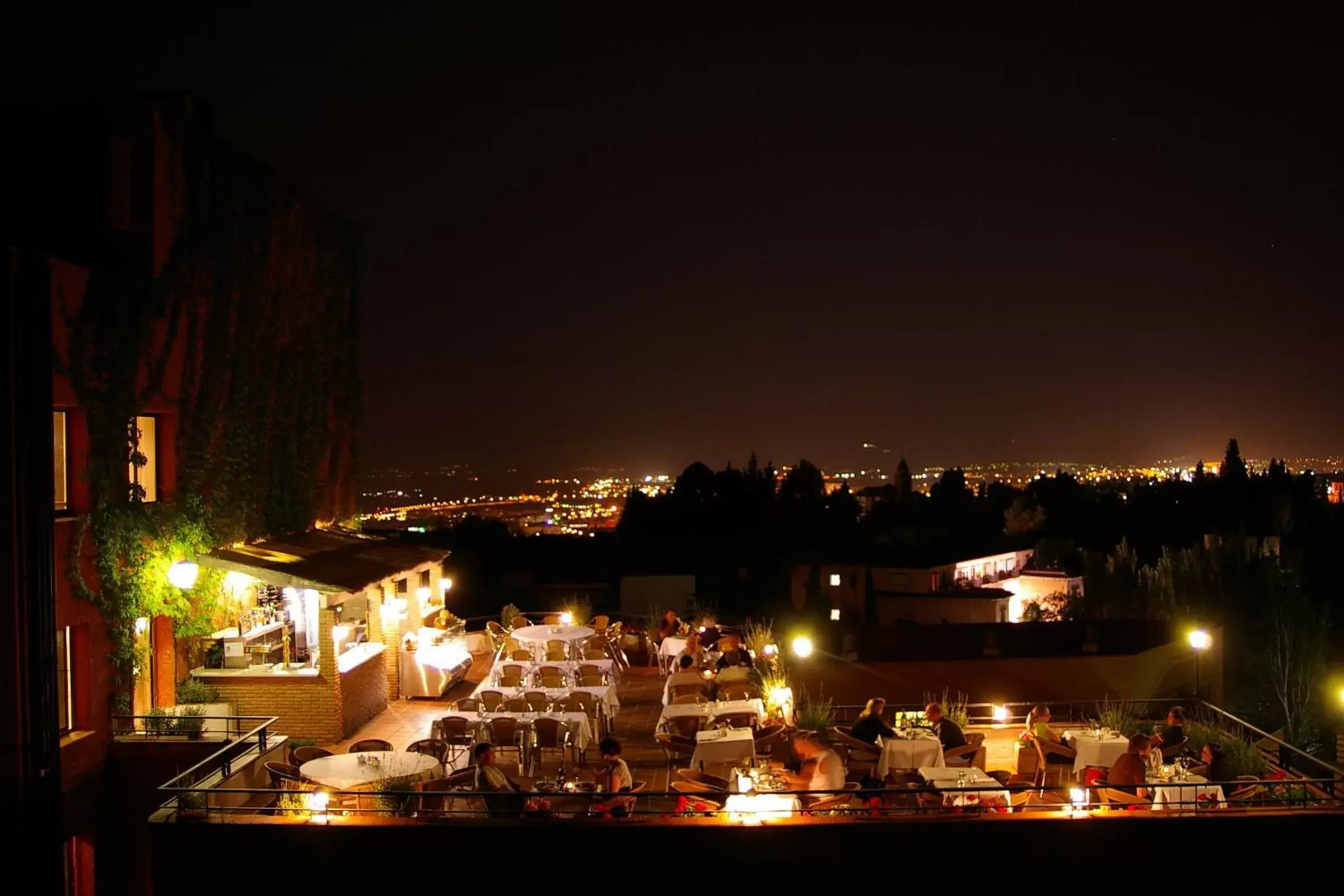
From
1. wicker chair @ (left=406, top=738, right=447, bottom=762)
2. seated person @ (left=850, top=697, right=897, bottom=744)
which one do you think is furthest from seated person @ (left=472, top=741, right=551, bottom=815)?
seated person @ (left=850, top=697, right=897, bottom=744)

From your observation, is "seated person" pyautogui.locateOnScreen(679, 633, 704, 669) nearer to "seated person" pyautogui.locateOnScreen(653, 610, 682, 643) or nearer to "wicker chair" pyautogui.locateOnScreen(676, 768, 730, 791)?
"seated person" pyautogui.locateOnScreen(653, 610, 682, 643)

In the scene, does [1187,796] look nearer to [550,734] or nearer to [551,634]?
[550,734]

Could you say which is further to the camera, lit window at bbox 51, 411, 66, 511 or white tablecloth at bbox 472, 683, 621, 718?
white tablecloth at bbox 472, 683, 621, 718

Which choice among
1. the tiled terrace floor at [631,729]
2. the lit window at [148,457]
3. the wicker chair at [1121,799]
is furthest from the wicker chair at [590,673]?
the wicker chair at [1121,799]

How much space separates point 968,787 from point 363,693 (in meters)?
9.05

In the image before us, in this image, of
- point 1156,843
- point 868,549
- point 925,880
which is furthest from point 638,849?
point 868,549

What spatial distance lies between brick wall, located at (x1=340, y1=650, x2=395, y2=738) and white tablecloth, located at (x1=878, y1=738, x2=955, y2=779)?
24.1ft

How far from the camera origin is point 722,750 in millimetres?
12562

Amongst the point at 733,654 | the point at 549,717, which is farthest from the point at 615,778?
the point at 733,654

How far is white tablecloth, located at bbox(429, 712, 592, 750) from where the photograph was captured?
43.9 ft

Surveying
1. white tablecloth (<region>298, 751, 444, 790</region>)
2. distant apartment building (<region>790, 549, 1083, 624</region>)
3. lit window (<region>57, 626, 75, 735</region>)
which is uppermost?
lit window (<region>57, 626, 75, 735</region>)

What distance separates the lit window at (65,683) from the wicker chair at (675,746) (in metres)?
7.08

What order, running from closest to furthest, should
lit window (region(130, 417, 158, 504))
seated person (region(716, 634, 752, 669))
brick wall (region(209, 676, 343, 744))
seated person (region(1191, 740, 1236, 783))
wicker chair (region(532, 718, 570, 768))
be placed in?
1. seated person (region(1191, 740, 1236, 783))
2. wicker chair (region(532, 718, 570, 768))
3. brick wall (region(209, 676, 343, 744))
4. lit window (region(130, 417, 158, 504))
5. seated person (region(716, 634, 752, 669))

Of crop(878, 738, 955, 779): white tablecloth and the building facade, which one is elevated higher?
the building facade
